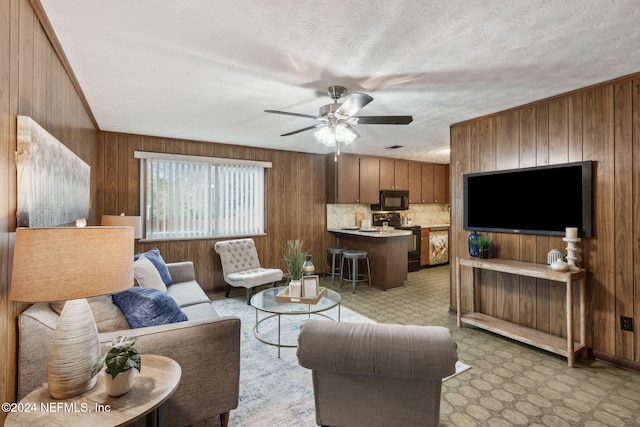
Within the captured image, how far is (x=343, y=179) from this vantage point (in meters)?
5.82

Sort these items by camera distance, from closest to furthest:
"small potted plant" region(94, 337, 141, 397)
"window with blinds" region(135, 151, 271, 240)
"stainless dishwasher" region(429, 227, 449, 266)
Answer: "small potted plant" region(94, 337, 141, 397) < "window with blinds" region(135, 151, 271, 240) < "stainless dishwasher" region(429, 227, 449, 266)

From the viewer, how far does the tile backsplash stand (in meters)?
6.19

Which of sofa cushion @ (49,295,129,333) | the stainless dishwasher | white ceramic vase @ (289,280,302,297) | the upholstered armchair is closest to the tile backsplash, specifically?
the stainless dishwasher

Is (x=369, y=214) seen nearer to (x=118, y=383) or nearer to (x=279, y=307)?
(x=279, y=307)

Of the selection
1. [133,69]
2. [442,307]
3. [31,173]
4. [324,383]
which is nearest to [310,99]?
[133,69]

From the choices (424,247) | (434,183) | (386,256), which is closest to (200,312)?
(386,256)

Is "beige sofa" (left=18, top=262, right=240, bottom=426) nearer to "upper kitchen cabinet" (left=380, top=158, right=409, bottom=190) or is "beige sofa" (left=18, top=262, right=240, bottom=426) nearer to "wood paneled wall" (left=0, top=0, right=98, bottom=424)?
"wood paneled wall" (left=0, top=0, right=98, bottom=424)

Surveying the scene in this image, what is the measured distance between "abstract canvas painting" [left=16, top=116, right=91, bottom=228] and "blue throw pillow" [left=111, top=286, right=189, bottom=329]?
583 millimetres

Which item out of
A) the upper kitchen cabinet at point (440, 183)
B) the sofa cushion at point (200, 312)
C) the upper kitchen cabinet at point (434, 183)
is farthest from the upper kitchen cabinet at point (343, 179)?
the sofa cushion at point (200, 312)

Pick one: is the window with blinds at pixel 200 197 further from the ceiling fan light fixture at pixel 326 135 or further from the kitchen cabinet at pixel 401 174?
the kitchen cabinet at pixel 401 174

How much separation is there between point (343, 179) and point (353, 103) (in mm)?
3487

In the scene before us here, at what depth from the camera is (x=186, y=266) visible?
150 inches

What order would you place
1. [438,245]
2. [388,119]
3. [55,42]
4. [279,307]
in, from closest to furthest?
[55,42], [388,119], [279,307], [438,245]

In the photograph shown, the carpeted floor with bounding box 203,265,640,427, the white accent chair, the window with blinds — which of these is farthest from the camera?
the window with blinds
